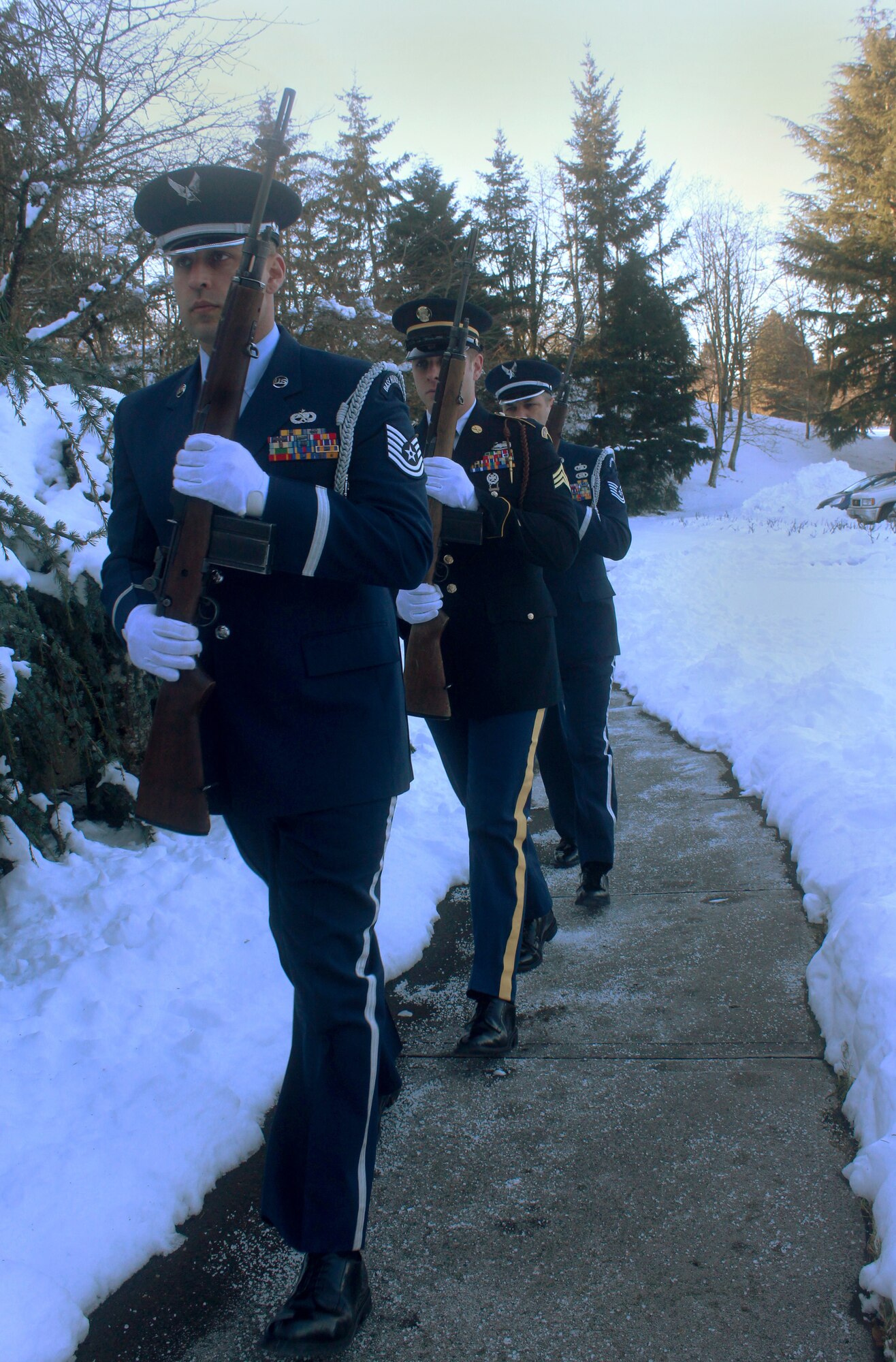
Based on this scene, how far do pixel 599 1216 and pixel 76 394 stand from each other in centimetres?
358

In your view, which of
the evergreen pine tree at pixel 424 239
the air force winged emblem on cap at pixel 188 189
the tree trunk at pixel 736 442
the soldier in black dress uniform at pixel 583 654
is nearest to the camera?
the air force winged emblem on cap at pixel 188 189

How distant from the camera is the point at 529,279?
3394 centimetres

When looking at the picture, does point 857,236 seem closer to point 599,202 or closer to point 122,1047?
point 599,202

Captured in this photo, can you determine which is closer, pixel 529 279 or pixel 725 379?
pixel 529 279

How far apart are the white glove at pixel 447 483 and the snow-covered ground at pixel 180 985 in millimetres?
1402

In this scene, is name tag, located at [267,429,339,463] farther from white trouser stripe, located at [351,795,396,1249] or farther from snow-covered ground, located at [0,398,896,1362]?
snow-covered ground, located at [0,398,896,1362]

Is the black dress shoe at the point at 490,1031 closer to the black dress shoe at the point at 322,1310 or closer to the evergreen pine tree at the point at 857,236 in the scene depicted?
the black dress shoe at the point at 322,1310

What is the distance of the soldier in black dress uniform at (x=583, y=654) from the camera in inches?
180

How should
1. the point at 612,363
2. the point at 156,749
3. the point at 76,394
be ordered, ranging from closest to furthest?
the point at 156,749, the point at 76,394, the point at 612,363

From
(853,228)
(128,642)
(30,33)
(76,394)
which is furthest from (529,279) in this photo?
(128,642)

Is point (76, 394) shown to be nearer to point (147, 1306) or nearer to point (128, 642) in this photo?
point (128, 642)

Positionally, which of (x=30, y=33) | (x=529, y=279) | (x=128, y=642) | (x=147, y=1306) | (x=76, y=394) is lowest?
(x=147, y=1306)

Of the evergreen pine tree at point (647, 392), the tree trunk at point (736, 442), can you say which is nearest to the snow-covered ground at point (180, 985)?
the evergreen pine tree at point (647, 392)

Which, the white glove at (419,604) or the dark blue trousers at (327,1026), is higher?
the white glove at (419,604)
